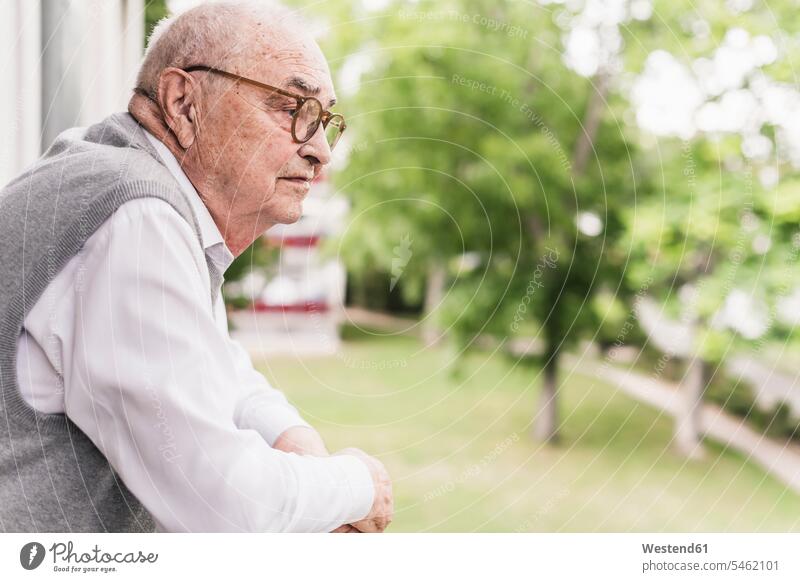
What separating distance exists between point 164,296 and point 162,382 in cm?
7

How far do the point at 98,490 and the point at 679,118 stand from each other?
2232mm

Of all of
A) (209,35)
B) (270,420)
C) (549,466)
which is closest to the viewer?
(209,35)

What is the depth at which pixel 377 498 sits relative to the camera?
745 millimetres

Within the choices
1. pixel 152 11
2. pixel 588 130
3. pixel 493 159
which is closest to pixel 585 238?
pixel 588 130

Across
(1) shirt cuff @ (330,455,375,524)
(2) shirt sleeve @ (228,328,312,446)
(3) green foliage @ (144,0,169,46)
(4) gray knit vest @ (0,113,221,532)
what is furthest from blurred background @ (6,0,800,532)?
(4) gray knit vest @ (0,113,221,532)

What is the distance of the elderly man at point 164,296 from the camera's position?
1.95 ft

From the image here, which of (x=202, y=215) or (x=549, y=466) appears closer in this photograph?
(x=202, y=215)

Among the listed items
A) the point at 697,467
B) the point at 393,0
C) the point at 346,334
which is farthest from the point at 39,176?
the point at 346,334

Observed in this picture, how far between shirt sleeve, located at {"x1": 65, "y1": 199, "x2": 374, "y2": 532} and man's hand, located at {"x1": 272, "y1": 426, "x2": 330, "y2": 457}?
16 centimetres

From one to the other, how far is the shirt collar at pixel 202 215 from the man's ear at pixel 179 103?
0.02 metres

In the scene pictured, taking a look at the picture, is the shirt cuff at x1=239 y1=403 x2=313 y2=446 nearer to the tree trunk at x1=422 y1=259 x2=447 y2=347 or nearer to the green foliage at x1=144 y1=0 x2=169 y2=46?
the green foliage at x1=144 y1=0 x2=169 y2=46
